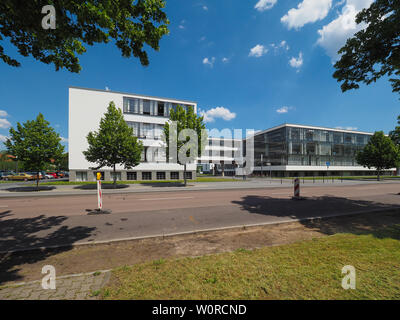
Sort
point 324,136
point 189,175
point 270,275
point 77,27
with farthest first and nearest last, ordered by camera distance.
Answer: point 324,136 < point 189,175 < point 77,27 < point 270,275

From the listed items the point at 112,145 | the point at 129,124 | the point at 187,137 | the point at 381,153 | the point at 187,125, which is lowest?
the point at 381,153

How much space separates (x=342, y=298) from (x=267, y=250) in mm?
1674

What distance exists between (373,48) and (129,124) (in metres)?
29.3

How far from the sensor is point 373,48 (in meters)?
6.92

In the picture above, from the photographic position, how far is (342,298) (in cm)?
241

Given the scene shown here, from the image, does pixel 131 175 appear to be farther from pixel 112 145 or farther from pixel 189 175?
pixel 112 145

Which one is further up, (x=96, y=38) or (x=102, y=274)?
(x=96, y=38)

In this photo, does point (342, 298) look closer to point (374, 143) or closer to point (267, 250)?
point (267, 250)

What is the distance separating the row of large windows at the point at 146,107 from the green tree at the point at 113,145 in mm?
9581

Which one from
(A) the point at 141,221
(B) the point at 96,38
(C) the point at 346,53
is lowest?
(A) the point at 141,221

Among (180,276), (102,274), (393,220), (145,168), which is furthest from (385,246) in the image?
(145,168)

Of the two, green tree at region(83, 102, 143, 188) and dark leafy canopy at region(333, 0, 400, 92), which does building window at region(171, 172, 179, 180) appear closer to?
green tree at region(83, 102, 143, 188)

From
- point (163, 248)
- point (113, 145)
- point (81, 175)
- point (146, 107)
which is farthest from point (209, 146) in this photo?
point (163, 248)

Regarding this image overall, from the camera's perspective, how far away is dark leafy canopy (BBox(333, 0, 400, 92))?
6462 mm
